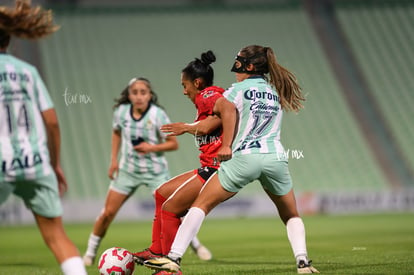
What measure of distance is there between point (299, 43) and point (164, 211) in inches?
772

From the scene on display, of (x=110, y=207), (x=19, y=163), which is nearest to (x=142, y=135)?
(x=110, y=207)

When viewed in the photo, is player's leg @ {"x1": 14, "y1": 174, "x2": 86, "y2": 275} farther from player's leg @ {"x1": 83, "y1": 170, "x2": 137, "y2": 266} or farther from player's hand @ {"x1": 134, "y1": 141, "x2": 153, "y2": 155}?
player's hand @ {"x1": 134, "y1": 141, "x2": 153, "y2": 155}

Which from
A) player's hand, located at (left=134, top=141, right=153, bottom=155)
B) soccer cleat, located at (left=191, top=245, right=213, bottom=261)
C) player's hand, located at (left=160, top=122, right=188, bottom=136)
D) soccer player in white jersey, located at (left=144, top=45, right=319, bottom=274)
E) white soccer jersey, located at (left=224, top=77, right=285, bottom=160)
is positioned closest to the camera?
soccer player in white jersey, located at (left=144, top=45, right=319, bottom=274)

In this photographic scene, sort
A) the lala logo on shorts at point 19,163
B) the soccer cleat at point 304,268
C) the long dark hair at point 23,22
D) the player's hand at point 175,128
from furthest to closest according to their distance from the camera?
the soccer cleat at point 304,268, the player's hand at point 175,128, the long dark hair at point 23,22, the lala logo on shorts at point 19,163

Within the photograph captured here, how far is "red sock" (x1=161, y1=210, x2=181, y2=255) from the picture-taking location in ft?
21.3

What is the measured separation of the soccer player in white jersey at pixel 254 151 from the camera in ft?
19.8

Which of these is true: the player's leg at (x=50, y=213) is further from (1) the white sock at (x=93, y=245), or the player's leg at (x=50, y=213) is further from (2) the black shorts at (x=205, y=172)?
(1) the white sock at (x=93, y=245)

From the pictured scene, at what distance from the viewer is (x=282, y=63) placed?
24.4m

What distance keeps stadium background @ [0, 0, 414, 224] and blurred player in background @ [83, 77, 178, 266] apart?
30.6 ft

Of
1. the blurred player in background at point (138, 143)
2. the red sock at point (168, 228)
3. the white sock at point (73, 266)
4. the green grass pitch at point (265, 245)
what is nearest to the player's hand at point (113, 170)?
the blurred player in background at point (138, 143)

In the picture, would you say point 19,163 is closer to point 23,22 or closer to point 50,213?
point 50,213

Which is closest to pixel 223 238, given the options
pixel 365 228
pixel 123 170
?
pixel 365 228

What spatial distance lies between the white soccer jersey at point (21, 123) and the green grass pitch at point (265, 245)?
297cm

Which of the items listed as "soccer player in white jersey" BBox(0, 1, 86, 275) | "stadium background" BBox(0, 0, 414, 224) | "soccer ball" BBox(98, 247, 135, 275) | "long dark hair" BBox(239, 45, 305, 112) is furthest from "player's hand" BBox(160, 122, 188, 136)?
"stadium background" BBox(0, 0, 414, 224)
